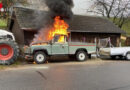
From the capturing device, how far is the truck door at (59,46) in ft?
34.3

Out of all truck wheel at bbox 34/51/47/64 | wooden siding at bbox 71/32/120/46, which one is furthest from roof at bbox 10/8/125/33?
truck wheel at bbox 34/51/47/64

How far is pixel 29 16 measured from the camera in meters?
17.1

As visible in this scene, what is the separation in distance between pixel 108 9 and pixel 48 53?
76.4 ft

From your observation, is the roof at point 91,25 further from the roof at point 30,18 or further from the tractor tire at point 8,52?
the tractor tire at point 8,52

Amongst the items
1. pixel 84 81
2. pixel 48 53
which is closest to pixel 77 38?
pixel 48 53

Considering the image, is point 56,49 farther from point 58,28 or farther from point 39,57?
point 58,28

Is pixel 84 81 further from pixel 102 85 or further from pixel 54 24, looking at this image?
pixel 54 24

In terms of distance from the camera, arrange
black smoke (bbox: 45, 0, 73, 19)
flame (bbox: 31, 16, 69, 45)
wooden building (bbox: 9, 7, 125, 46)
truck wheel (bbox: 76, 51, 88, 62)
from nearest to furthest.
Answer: truck wheel (bbox: 76, 51, 88, 62), flame (bbox: 31, 16, 69, 45), black smoke (bbox: 45, 0, 73, 19), wooden building (bbox: 9, 7, 125, 46)

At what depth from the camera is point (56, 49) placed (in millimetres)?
10484

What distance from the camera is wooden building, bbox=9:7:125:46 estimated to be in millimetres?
15402

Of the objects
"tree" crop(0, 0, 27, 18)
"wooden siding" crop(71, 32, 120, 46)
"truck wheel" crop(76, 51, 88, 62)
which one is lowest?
"truck wheel" crop(76, 51, 88, 62)

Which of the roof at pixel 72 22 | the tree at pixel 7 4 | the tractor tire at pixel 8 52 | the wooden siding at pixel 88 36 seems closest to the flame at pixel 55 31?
the roof at pixel 72 22

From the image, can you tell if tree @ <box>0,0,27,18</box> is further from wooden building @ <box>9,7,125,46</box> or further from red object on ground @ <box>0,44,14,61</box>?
red object on ground @ <box>0,44,14,61</box>

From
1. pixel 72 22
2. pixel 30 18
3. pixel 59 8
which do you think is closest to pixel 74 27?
pixel 72 22
